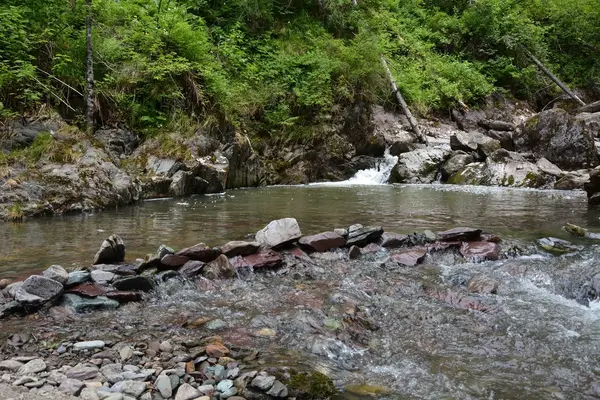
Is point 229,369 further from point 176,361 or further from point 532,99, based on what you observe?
point 532,99

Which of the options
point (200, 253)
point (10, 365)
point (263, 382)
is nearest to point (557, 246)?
point (200, 253)

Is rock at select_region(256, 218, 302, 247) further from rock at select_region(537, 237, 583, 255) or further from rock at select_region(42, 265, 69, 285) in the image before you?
rock at select_region(537, 237, 583, 255)

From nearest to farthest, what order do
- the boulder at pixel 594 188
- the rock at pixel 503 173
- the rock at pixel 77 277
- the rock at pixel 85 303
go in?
the rock at pixel 85 303 < the rock at pixel 77 277 < the boulder at pixel 594 188 < the rock at pixel 503 173

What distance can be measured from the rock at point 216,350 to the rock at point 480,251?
4.07 metres

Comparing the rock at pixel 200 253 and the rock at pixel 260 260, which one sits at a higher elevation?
the rock at pixel 200 253

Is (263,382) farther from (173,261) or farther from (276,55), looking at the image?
(276,55)

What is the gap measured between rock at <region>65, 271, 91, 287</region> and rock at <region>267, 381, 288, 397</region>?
8.66 ft

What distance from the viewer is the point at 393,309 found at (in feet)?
14.4

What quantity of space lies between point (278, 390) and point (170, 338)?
1.15 meters

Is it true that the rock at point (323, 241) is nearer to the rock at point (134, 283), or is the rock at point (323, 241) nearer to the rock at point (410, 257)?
the rock at point (410, 257)

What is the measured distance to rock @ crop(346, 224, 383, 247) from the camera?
258 inches

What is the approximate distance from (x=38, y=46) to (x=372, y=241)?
33.2ft

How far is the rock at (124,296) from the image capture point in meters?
4.31

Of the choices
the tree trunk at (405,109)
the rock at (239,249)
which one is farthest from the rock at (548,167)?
A: the rock at (239,249)
